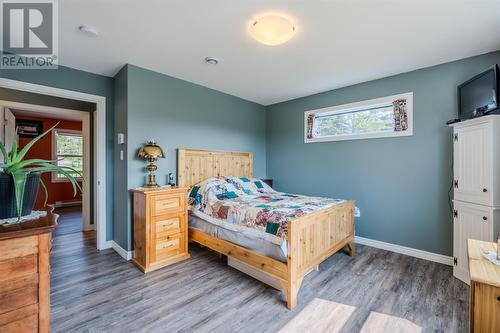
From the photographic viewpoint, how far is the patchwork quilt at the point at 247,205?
2217 mm

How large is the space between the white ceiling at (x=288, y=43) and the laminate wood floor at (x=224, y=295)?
246 centimetres

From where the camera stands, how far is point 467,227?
2383 mm

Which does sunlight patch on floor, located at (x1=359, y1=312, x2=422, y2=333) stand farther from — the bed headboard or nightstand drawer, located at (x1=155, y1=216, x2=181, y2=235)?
the bed headboard

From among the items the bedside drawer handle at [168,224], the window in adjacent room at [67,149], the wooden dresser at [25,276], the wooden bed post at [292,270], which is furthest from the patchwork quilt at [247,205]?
the window in adjacent room at [67,149]

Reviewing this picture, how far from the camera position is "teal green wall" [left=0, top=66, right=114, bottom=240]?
2.69 m

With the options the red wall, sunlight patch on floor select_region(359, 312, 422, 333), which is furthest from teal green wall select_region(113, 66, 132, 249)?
the red wall

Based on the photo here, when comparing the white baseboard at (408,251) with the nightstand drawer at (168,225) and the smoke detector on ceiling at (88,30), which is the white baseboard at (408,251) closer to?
the nightstand drawer at (168,225)

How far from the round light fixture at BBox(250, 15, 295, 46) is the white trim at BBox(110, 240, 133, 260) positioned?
2.90 metres

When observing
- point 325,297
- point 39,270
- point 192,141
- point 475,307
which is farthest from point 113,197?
point 475,307

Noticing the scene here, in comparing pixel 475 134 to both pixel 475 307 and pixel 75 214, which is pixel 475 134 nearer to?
pixel 475 307

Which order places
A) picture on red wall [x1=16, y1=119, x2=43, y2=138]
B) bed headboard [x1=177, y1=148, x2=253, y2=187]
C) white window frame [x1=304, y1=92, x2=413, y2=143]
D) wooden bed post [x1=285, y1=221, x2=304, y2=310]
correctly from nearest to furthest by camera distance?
wooden bed post [x1=285, y1=221, x2=304, y2=310]
white window frame [x1=304, y1=92, x2=413, y2=143]
bed headboard [x1=177, y1=148, x2=253, y2=187]
picture on red wall [x1=16, y1=119, x2=43, y2=138]

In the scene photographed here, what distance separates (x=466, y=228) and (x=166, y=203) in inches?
129

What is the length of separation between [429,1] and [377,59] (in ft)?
3.19

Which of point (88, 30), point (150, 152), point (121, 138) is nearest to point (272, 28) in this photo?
point (88, 30)
